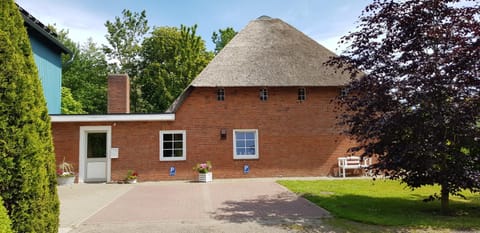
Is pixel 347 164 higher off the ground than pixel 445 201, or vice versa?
pixel 347 164

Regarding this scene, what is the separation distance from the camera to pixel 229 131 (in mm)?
13609

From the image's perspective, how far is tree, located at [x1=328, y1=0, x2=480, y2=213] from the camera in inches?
244

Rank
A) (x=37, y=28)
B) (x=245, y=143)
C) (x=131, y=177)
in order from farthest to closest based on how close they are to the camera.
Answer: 1. (x=245, y=143)
2. (x=131, y=177)
3. (x=37, y=28)

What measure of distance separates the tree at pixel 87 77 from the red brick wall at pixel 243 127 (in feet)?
59.1

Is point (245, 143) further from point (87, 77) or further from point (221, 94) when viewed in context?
point (87, 77)

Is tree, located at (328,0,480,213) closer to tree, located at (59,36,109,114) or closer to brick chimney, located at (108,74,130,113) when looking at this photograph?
brick chimney, located at (108,74,130,113)

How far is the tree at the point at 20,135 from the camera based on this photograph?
3461mm

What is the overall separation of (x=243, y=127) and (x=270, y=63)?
295cm

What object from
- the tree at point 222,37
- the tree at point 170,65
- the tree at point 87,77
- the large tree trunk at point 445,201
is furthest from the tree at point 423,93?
the tree at point 222,37

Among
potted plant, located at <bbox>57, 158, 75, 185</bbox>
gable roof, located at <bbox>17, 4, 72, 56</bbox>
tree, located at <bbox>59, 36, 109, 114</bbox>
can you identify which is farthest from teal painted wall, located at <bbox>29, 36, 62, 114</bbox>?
tree, located at <bbox>59, 36, 109, 114</bbox>

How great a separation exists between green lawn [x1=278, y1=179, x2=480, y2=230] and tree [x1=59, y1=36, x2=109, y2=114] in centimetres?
2376

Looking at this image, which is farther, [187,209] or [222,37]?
[222,37]

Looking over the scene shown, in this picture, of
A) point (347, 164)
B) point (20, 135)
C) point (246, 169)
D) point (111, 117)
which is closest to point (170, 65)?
point (111, 117)

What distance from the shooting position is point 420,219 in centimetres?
630
